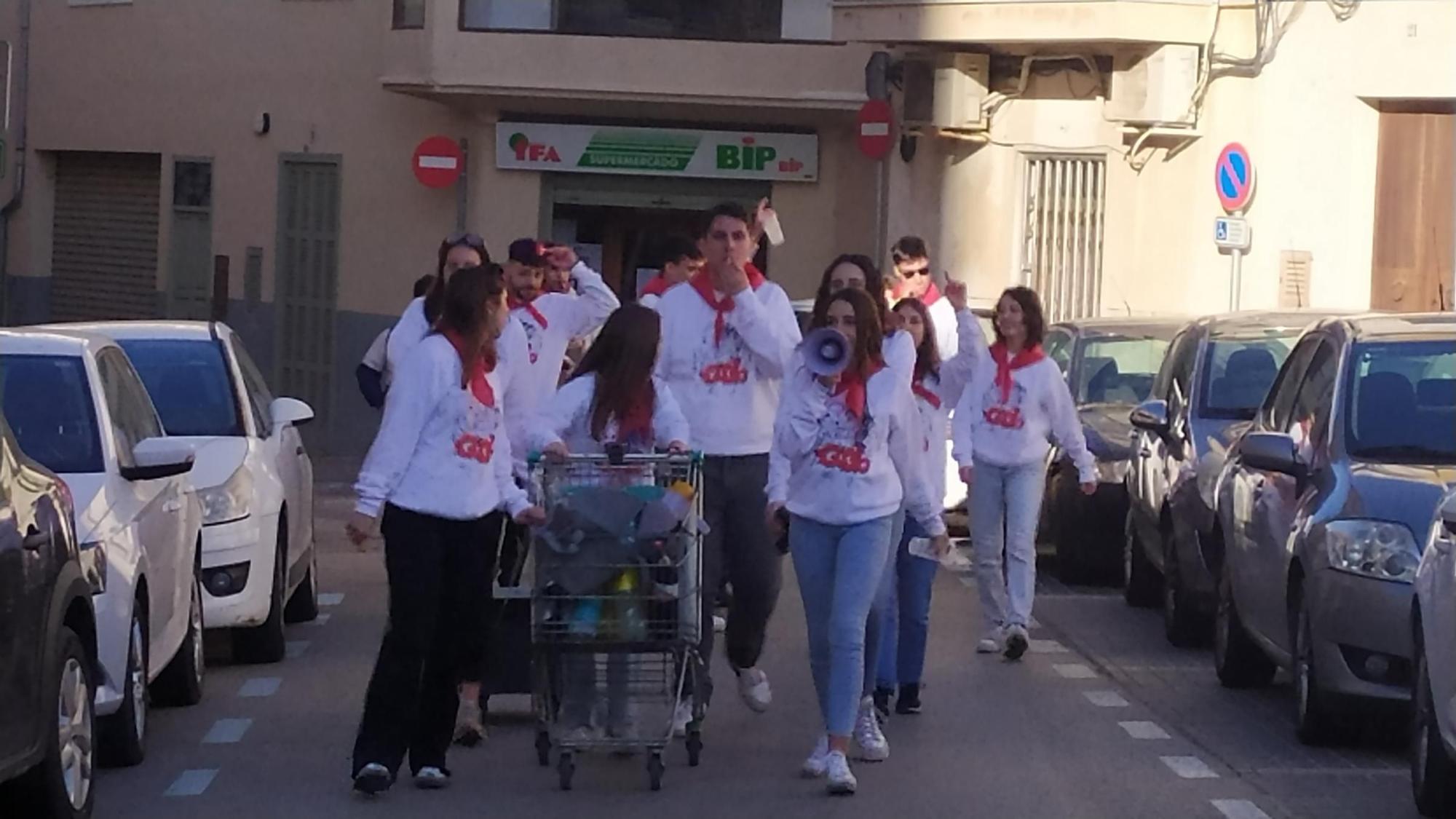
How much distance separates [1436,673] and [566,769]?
2.98 m

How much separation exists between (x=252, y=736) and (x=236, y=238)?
19356 millimetres

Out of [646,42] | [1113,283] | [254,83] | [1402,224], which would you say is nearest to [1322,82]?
[1402,224]

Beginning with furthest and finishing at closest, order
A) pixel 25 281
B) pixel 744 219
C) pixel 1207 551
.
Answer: pixel 25 281 → pixel 1207 551 → pixel 744 219

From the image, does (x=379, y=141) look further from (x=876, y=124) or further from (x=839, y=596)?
(x=839, y=596)

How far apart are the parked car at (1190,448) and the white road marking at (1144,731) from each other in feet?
7.00

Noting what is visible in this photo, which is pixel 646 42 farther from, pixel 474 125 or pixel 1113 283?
pixel 1113 283

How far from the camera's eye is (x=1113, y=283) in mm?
24359

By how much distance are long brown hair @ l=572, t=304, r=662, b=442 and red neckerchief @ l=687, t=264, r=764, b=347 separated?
1.92 feet

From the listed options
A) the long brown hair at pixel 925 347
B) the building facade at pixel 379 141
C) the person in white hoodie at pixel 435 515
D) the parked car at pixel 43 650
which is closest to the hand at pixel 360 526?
the person in white hoodie at pixel 435 515

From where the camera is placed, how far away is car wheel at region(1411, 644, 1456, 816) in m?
8.38

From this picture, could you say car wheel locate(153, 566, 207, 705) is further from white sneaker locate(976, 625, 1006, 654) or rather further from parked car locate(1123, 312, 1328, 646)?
parked car locate(1123, 312, 1328, 646)

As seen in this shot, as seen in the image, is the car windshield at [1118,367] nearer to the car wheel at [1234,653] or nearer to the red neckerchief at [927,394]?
the car wheel at [1234,653]

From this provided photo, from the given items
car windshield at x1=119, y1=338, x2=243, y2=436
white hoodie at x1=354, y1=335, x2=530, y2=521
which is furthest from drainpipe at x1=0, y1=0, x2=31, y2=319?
white hoodie at x1=354, y1=335, x2=530, y2=521

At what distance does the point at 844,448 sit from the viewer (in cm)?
921
